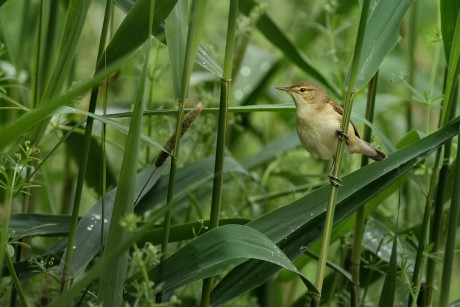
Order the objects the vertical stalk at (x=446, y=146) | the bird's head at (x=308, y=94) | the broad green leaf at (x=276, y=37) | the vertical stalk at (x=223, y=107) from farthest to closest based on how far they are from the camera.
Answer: the broad green leaf at (x=276, y=37)
the bird's head at (x=308, y=94)
the vertical stalk at (x=446, y=146)
the vertical stalk at (x=223, y=107)

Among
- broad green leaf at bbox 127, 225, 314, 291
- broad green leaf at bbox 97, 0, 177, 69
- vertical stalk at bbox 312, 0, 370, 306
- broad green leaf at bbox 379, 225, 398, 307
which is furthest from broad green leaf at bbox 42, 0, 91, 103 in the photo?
broad green leaf at bbox 379, 225, 398, 307

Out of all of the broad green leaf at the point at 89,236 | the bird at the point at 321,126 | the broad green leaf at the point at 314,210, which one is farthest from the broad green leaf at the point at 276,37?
the broad green leaf at the point at 314,210

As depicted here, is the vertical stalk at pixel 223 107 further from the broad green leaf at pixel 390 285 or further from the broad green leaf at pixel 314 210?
the broad green leaf at pixel 390 285

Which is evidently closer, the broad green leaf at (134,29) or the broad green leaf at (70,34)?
the broad green leaf at (134,29)

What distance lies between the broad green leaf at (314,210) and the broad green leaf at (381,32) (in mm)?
247

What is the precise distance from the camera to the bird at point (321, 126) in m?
2.33

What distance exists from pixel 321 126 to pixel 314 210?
489 millimetres

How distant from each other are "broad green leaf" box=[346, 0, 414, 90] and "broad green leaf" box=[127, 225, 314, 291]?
19.8 inches

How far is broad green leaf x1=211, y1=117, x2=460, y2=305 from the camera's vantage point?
1960mm

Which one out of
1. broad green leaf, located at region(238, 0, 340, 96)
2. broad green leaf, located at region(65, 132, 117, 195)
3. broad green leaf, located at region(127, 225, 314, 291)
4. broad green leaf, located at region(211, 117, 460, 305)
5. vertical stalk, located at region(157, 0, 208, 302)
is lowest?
broad green leaf, located at region(127, 225, 314, 291)

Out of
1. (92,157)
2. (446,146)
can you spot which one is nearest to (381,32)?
(446,146)

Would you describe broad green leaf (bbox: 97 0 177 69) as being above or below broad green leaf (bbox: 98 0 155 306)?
above

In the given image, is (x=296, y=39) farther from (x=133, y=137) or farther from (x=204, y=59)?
(x=133, y=137)

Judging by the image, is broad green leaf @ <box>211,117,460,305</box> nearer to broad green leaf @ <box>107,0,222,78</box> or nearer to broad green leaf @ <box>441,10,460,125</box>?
broad green leaf @ <box>441,10,460,125</box>
